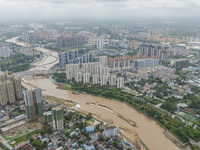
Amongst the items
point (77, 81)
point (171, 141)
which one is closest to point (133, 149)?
point (171, 141)

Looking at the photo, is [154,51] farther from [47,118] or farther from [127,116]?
[47,118]

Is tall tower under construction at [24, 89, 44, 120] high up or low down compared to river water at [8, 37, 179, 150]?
up

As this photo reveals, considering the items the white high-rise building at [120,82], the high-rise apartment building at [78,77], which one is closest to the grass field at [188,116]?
the white high-rise building at [120,82]

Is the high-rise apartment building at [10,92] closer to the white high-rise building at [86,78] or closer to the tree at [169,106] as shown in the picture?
the white high-rise building at [86,78]

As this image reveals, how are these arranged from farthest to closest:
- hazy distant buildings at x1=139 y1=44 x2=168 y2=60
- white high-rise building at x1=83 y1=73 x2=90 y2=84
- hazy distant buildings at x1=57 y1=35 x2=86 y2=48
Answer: hazy distant buildings at x1=57 y1=35 x2=86 y2=48 < hazy distant buildings at x1=139 y1=44 x2=168 y2=60 < white high-rise building at x1=83 y1=73 x2=90 y2=84

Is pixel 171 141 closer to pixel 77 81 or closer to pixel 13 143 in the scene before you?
pixel 13 143

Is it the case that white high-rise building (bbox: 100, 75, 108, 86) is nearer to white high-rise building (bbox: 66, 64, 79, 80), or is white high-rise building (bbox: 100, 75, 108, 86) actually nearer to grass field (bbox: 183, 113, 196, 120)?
white high-rise building (bbox: 66, 64, 79, 80)

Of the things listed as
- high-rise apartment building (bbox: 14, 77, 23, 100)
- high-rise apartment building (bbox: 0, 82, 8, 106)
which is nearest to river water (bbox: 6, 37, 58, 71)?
high-rise apartment building (bbox: 14, 77, 23, 100)
